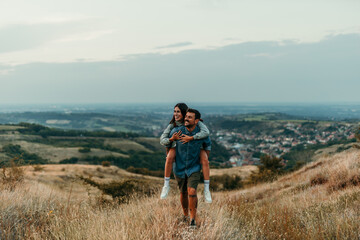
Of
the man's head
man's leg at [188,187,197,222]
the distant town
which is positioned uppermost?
the man's head

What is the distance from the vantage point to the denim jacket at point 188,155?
4930 mm

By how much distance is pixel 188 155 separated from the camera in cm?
493

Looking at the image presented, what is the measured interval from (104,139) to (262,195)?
11017cm

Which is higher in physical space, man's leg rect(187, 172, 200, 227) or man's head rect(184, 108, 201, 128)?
man's head rect(184, 108, 201, 128)

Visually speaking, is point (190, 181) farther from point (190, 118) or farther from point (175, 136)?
point (190, 118)

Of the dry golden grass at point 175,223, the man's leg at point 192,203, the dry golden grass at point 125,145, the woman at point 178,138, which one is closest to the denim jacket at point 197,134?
the woman at point 178,138

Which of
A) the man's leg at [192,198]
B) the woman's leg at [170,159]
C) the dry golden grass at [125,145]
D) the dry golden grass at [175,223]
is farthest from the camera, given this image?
the dry golden grass at [125,145]

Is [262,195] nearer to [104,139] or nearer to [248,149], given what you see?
[248,149]

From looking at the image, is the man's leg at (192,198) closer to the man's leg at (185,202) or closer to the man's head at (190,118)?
the man's leg at (185,202)

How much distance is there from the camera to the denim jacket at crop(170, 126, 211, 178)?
16.2ft

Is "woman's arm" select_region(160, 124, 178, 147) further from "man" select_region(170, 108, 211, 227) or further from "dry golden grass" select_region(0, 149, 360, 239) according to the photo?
"dry golden grass" select_region(0, 149, 360, 239)

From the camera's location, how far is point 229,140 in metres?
141

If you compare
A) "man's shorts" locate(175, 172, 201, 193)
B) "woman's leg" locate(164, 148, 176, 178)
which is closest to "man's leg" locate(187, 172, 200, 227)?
"man's shorts" locate(175, 172, 201, 193)

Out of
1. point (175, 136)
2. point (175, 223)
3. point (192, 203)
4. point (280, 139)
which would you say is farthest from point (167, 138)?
point (280, 139)
